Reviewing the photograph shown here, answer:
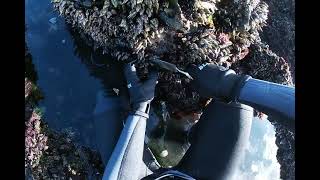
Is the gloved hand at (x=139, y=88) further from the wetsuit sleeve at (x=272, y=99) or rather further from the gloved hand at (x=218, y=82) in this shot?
the wetsuit sleeve at (x=272, y=99)

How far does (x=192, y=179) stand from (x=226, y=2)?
1499 millimetres

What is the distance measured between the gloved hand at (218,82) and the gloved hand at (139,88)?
31cm

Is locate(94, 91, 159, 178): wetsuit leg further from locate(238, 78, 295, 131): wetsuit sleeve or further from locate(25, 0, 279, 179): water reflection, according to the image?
locate(238, 78, 295, 131): wetsuit sleeve

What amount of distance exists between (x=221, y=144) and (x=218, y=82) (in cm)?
40

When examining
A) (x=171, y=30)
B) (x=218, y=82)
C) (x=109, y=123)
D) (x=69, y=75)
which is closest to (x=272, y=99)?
(x=218, y=82)

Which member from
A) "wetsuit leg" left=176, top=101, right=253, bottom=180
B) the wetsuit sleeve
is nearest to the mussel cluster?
"wetsuit leg" left=176, top=101, right=253, bottom=180

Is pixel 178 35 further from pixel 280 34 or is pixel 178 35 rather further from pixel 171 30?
pixel 280 34

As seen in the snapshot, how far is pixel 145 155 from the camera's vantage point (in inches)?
129

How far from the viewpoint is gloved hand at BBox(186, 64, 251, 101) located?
9.18ft

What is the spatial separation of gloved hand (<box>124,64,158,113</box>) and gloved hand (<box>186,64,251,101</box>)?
12.1 inches

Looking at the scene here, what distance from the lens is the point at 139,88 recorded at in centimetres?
306

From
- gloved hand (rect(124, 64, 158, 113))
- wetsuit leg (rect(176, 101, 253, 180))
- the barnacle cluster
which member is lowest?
wetsuit leg (rect(176, 101, 253, 180))
